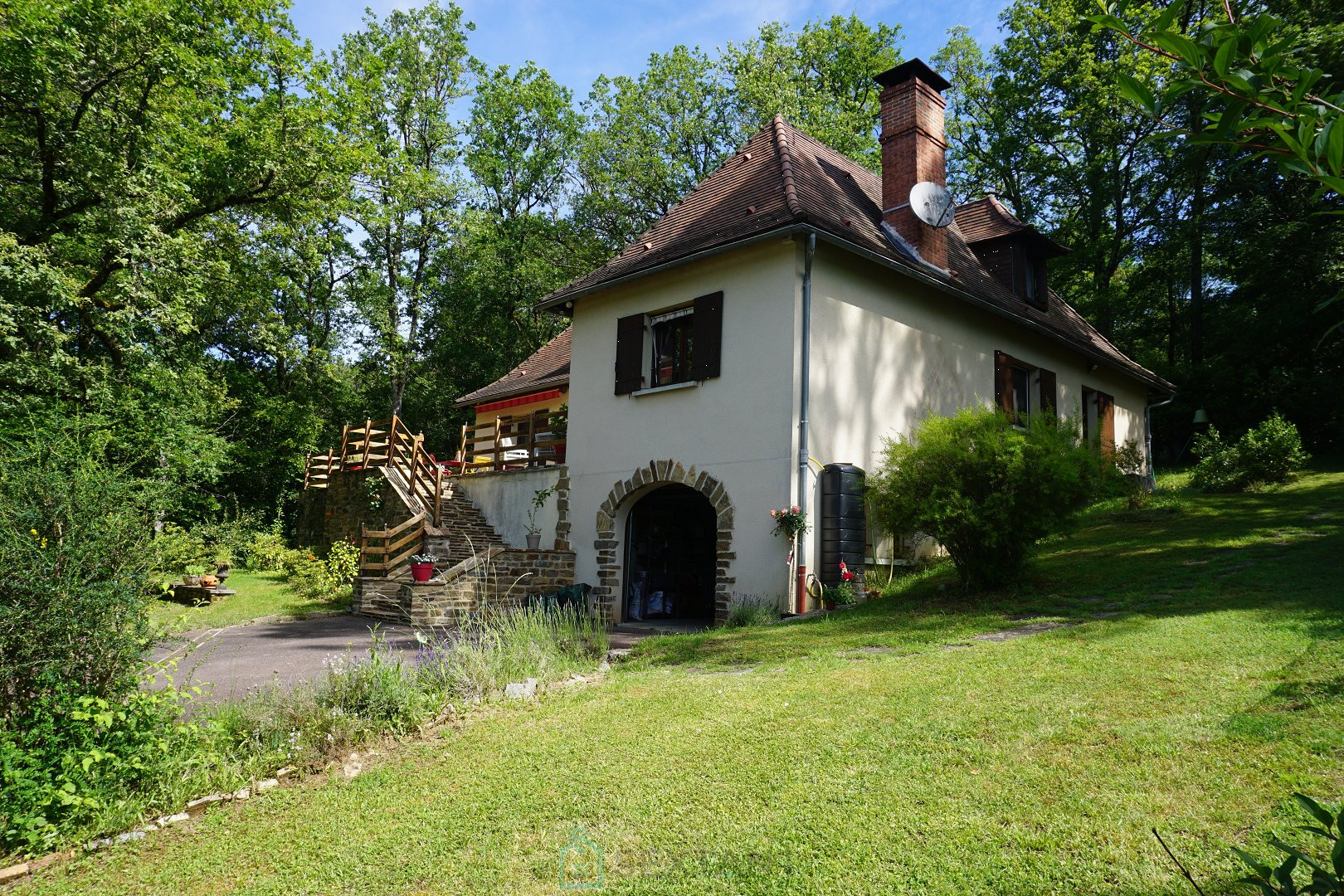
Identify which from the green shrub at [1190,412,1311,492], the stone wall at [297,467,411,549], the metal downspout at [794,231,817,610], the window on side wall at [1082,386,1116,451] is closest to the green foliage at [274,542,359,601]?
the stone wall at [297,467,411,549]

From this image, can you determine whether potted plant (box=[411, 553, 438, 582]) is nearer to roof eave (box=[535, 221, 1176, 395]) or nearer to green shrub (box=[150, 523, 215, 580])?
roof eave (box=[535, 221, 1176, 395])

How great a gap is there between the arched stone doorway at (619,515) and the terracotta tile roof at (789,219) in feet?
10.6

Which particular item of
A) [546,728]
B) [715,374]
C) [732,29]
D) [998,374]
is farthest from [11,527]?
[732,29]

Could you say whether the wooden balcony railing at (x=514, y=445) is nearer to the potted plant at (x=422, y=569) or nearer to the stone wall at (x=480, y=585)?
the stone wall at (x=480, y=585)

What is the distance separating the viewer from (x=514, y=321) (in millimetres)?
31484

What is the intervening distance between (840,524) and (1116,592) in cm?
347

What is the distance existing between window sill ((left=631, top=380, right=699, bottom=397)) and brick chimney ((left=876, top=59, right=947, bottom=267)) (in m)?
4.84

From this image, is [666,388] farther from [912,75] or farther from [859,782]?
[859,782]

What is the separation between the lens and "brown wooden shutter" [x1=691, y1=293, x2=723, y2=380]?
41.4ft

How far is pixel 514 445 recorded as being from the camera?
21.0 metres

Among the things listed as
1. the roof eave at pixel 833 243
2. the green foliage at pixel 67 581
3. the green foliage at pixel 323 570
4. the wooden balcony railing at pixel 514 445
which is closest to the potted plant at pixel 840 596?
the roof eave at pixel 833 243

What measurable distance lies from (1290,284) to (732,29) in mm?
Result: 19478

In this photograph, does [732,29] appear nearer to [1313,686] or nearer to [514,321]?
[514,321]

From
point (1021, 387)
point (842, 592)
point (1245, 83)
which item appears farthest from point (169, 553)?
point (1021, 387)
